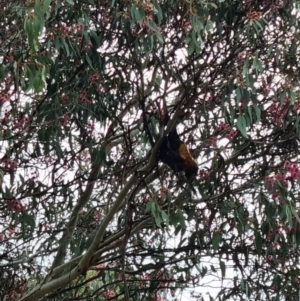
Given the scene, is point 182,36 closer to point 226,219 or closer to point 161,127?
point 161,127

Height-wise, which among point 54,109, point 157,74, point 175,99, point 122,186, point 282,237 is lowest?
point 282,237

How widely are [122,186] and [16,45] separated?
998 millimetres

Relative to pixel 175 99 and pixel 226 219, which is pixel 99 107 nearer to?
pixel 175 99

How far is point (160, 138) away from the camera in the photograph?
2984 mm

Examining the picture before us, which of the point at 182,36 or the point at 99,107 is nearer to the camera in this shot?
the point at 182,36

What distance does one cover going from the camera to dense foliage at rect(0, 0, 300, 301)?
289cm

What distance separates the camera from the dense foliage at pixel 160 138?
9.50 ft

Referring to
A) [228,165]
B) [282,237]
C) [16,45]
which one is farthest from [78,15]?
[282,237]

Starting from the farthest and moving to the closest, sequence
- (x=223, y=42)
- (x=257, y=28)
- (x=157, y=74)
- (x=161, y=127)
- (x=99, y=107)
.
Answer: (x=157, y=74), (x=99, y=107), (x=223, y=42), (x=161, y=127), (x=257, y=28)

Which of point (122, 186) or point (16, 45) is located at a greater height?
point (16, 45)

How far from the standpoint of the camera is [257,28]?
284cm

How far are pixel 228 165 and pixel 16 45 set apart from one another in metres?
1.26

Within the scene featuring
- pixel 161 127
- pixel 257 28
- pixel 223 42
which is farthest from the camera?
pixel 223 42

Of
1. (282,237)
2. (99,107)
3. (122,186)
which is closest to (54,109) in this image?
(99,107)
